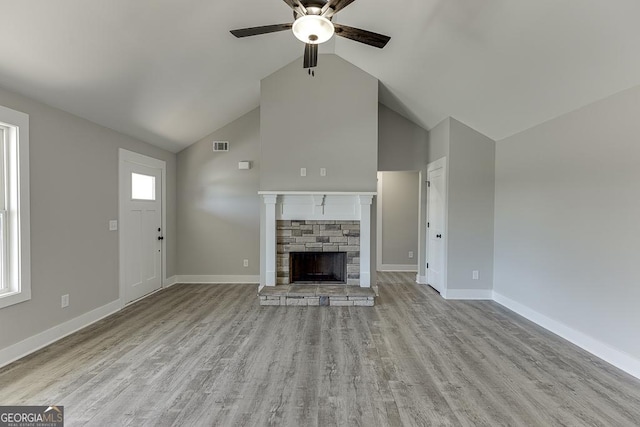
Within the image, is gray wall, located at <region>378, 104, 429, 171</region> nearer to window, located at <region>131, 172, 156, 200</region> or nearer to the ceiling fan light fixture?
the ceiling fan light fixture

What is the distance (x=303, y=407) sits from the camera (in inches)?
80.0

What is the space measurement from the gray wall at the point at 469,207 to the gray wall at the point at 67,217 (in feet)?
15.3

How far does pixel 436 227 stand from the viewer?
5.00m

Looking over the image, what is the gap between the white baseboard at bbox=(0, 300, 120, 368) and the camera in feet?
8.39

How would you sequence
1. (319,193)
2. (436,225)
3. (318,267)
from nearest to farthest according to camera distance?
(319,193)
(318,267)
(436,225)

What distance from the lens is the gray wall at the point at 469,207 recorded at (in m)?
4.46

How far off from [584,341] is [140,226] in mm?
5551

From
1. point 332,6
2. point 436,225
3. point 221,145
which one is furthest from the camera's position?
point 221,145

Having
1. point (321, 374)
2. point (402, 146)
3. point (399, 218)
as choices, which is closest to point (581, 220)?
point (321, 374)

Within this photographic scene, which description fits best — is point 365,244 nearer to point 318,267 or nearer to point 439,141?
point 318,267

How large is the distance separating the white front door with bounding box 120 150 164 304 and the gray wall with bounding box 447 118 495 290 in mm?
4588

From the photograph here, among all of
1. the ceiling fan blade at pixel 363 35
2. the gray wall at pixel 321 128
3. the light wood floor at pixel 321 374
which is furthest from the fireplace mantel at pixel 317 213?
the ceiling fan blade at pixel 363 35

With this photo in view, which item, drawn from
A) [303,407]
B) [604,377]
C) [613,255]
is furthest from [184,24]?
[604,377]

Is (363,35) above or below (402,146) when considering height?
above
